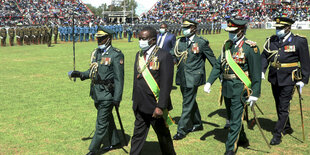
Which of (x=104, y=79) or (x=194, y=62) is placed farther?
(x=194, y=62)

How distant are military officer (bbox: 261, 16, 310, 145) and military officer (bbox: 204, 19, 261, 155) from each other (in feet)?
3.80

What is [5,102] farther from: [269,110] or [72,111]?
[269,110]

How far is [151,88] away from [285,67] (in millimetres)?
3103

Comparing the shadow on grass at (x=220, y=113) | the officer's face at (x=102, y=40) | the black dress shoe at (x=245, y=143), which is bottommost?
the shadow on grass at (x=220, y=113)

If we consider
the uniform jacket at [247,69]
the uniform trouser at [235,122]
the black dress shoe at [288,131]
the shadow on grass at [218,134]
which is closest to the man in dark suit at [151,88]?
the uniform trouser at [235,122]

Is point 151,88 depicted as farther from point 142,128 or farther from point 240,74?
point 240,74

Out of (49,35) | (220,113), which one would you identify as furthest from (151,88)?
(49,35)

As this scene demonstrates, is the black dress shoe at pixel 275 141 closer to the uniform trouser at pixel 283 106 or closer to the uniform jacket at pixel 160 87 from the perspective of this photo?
the uniform trouser at pixel 283 106

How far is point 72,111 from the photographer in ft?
28.8

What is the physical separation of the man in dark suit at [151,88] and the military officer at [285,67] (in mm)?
2593

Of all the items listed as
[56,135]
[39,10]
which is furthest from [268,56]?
[39,10]

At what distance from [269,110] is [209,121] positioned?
1823mm

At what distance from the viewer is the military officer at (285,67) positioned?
6.55 metres

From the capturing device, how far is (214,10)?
62.0 metres
